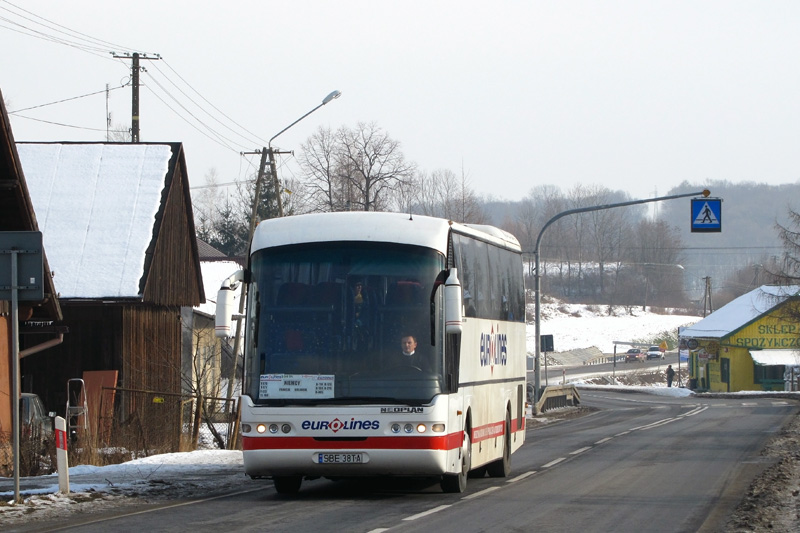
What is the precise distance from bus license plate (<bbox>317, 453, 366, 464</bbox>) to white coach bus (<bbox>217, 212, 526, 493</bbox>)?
11 mm

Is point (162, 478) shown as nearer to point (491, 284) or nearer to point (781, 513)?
point (491, 284)

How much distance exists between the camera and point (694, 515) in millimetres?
12312

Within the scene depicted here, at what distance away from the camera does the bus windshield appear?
1291cm

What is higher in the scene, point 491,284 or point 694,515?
point 491,284

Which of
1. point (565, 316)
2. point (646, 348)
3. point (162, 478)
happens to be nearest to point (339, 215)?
point (162, 478)

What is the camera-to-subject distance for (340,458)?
12812mm

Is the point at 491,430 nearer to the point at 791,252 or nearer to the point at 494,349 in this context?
the point at 494,349

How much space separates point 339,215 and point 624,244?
157 metres

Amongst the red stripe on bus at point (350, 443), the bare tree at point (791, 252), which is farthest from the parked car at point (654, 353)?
the red stripe on bus at point (350, 443)

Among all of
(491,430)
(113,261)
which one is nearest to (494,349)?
(491,430)

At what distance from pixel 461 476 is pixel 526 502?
3.58 ft

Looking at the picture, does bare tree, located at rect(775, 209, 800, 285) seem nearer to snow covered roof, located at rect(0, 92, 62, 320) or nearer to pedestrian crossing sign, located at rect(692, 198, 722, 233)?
pedestrian crossing sign, located at rect(692, 198, 722, 233)

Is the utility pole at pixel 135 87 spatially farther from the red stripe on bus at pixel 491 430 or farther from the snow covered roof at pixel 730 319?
the snow covered roof at pixel 730 319

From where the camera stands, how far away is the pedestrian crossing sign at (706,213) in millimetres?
33625
